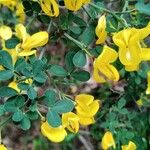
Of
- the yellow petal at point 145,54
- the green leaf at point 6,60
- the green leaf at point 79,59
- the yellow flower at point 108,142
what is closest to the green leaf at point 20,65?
the green leaf at point 6,60

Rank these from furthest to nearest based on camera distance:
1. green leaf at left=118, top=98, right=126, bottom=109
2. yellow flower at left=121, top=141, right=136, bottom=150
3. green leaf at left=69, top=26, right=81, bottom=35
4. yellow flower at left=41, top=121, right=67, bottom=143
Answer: green leaf at left=118, top=98, right=126, bottom=109
yellow flower at left=121, top=141, right=136, bottom=150
green leaf at left=69, top=26, right=81, bottom=35
yellow flower at left=41, top=121, right=67, bottom=143

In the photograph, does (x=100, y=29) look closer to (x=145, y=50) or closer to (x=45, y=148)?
(x=145, y=50)

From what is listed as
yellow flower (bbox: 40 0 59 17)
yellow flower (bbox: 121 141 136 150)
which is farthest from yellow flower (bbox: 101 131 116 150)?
yellow flower (bbox: 40 0 59 17)

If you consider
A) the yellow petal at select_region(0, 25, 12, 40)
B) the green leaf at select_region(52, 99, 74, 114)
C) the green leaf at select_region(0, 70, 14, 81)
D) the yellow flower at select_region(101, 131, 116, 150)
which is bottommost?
the yellow flower at select_region(101, 131, 116, 150)

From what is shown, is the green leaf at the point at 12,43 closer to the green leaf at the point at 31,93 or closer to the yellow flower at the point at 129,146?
A: the green leaf at the point at 31,93

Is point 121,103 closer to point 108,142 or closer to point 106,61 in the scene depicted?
point 108,142

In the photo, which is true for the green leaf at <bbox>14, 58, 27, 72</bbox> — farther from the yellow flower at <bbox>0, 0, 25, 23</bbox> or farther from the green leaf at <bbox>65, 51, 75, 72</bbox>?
the yellow flower at <bbox>0, 0, 25, 23</bbox>

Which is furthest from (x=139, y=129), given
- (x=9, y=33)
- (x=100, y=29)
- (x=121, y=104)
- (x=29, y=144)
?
(x=29, y=144)

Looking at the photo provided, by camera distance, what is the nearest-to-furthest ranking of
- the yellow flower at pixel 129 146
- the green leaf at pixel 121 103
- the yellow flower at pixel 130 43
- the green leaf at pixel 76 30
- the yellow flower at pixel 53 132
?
the yellow flower at pixel 130 43
the yellow flower at pixel 53 132
the green leaf at pixel 76 30
the yellow flower at pixel 129 146
the green leaf at pixel 121 103
